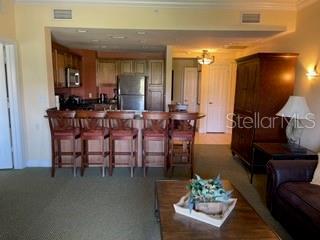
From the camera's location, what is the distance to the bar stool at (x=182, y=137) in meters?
3.95

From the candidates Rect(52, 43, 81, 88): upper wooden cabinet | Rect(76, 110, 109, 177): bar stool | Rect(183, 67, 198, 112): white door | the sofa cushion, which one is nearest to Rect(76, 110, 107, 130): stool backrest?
Rect(76, 110, 109, 177): bar stool

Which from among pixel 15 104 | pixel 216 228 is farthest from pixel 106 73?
pixel 216 228

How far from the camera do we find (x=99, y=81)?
800 cm

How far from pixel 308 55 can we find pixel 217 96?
13.3ft

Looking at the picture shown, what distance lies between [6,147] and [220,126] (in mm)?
5959

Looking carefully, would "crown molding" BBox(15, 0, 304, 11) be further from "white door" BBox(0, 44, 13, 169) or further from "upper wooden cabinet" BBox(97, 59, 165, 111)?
"upper wooden cabinet" BBox(97, 59, 165, 111)

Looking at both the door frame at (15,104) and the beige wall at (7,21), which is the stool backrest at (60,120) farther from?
the beige wall at (7,21)

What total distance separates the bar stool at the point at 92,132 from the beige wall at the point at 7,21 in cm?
166

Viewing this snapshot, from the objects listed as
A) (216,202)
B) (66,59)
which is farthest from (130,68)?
(216,202)

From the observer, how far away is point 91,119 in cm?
414

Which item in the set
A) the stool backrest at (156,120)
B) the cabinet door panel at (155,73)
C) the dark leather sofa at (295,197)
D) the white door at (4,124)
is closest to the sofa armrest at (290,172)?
the dark leather sofa at (295,197)

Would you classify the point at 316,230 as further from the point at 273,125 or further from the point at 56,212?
the point at 56,212

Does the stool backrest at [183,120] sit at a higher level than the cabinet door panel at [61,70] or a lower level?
lower

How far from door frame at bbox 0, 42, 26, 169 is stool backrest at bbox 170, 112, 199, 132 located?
2.60 metres
